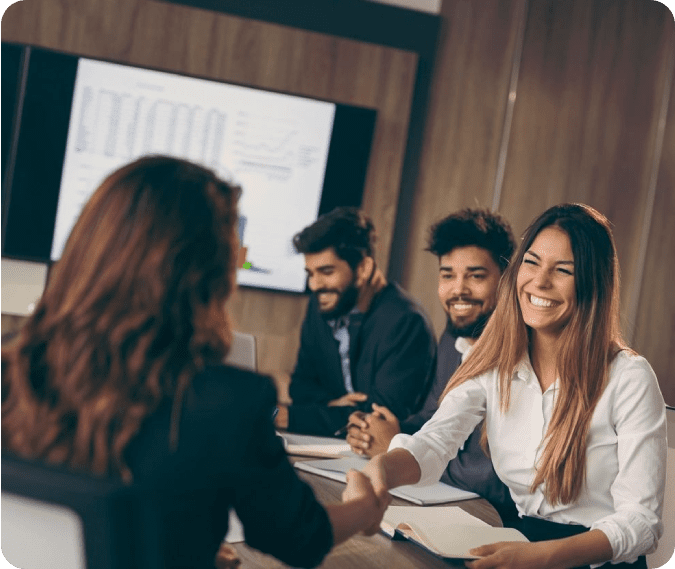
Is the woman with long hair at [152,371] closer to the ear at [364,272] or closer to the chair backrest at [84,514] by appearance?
the chair backrest at [84,514]

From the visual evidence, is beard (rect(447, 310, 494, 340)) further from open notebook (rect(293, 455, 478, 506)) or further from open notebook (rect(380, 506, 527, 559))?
open notebook (rect(380, 506, 527, 559))

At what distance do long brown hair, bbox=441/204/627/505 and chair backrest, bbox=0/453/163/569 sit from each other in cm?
94

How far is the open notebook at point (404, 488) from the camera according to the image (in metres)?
1.70

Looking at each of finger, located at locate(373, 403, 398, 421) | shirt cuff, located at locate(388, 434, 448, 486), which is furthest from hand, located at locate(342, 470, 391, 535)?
finger, located at locate(373, 403, 398, 421)

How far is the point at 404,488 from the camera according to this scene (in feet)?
5.78

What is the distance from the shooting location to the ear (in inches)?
118

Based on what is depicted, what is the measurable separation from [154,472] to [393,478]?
0.70 meters

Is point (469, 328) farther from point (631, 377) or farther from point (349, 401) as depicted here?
point (631, 377)

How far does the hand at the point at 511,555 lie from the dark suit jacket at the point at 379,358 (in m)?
1.12

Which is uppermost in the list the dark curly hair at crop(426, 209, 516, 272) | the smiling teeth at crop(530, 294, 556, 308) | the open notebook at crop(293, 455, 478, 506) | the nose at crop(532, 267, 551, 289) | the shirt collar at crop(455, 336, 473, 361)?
the dark curly hair at crop(426, 209, 516, 272)

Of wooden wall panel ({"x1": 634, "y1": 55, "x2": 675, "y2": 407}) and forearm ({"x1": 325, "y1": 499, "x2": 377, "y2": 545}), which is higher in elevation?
wooden wall panel ({"x1": 634, "y1": 55, "x2": 675, "y2": 407})

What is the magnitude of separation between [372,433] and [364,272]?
1078 mm

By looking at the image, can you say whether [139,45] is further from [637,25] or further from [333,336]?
[637,25]

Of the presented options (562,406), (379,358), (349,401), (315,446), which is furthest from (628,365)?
(379,358)
